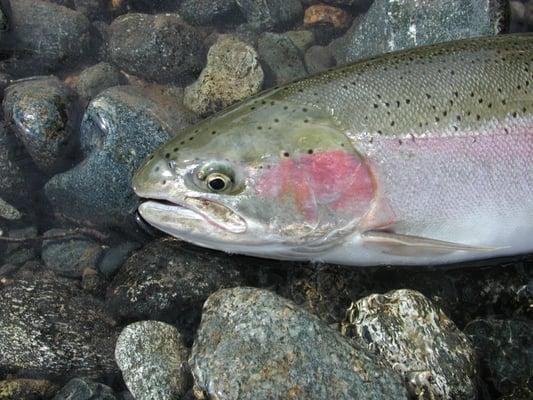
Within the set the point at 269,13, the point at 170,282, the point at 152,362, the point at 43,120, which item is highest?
the point at 269,13

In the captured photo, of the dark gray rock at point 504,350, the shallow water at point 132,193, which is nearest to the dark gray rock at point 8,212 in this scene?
the shallow water at point 132,193

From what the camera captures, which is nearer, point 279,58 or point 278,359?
point 278,359

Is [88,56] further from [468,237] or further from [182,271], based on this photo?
[468,237]

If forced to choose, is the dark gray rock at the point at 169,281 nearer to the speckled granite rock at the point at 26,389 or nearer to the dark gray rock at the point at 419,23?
the speckled granite rock at the point at 26,389

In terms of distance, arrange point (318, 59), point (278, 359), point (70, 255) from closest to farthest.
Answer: point (278, 359), point (70, 255), point (318, 59)

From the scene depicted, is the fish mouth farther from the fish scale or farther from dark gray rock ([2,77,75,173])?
dark gray rock ([2,77,75,173])

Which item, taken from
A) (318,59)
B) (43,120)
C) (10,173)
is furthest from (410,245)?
(10,173)

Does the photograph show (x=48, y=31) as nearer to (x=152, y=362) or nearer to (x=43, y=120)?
(x=43, y=120)
